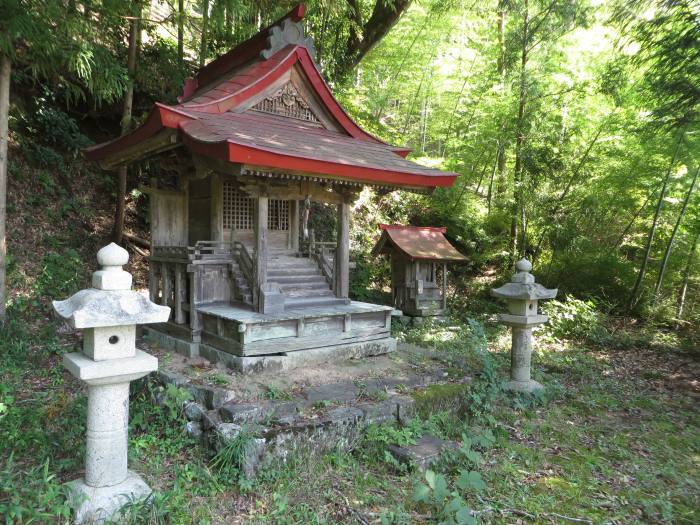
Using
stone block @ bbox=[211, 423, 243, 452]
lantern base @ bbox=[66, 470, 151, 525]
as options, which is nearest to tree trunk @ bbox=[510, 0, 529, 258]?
stone block @ bbox=[211, 423, 243, 452]

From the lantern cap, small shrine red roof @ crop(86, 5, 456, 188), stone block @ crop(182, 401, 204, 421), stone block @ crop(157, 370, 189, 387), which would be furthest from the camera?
the lantern cap

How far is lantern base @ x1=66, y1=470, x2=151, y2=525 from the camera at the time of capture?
10.1 ft

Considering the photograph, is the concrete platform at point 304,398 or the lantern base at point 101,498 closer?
the lantern base at point 101,498

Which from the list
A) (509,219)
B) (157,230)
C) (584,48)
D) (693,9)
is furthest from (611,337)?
(157,230)

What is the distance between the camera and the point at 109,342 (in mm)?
3227

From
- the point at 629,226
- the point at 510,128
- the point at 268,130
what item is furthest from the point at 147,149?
the point at 629,226

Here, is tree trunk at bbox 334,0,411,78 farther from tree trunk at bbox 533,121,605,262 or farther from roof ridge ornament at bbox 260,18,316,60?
tree trunk at bbox 533,121,605,262

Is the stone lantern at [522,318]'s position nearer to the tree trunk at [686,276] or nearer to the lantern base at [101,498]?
the lantern base at [101,498]

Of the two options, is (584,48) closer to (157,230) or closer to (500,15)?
(500,15)

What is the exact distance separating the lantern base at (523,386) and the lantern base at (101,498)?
4795 mm

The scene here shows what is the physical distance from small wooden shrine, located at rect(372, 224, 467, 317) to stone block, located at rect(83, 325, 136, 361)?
7274 mm

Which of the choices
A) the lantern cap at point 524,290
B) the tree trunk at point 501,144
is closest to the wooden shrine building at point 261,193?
the lantern cap at point 524,290

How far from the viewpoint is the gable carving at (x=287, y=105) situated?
7.12m

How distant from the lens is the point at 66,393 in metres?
5.15
